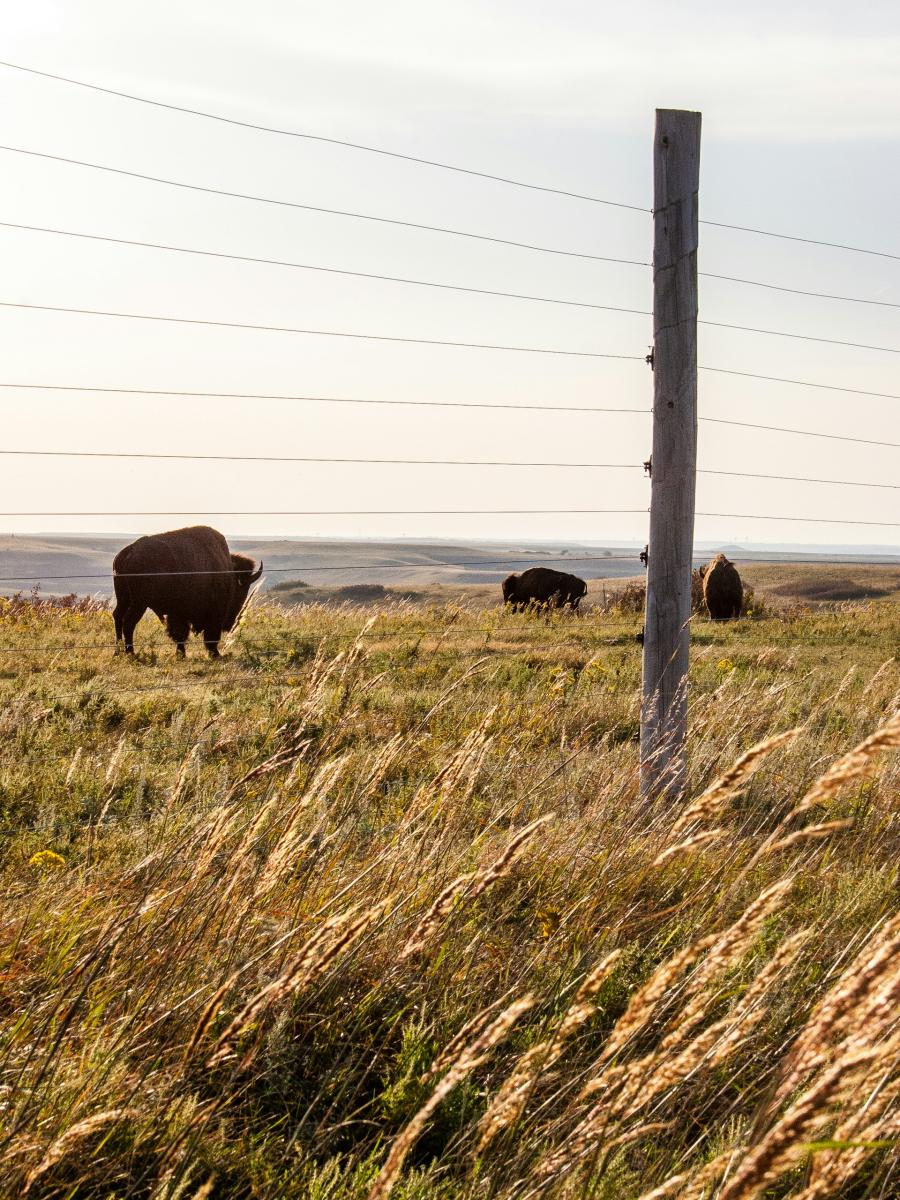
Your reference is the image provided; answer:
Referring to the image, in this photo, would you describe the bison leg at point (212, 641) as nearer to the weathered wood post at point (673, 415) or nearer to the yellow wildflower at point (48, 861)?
the weathered wood post at point (673, 415)

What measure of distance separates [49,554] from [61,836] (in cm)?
16532

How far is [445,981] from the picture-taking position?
272 centimetres

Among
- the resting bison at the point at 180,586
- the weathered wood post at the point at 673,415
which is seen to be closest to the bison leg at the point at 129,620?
the resting bison at the point at 180,586

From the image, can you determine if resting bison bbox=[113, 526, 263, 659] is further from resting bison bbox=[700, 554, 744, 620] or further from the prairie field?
resting bison bbox=[700, 554, 744, 620]

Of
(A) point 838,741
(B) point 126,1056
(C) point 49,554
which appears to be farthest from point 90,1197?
(C) point 49,554

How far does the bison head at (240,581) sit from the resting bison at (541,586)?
25.7 feet

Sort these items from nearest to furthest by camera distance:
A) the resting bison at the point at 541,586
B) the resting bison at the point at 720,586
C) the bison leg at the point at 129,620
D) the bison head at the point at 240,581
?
the bison leg at the point at 129,620 < the bison head at the point at 240,581 < the resting bison at the point at 720,586 < the resting bison at the point at 541,586

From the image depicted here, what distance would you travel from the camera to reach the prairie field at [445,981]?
1.41 meters

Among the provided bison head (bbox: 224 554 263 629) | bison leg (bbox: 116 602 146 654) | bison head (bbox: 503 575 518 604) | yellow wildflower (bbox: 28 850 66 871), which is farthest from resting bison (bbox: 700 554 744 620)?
yellow wildflower (bbox: 28 850 66 871)

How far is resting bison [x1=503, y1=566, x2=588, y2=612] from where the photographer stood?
20.7 meters

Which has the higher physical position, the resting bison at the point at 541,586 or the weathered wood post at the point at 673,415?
the weathered wood post at the point at 673,415

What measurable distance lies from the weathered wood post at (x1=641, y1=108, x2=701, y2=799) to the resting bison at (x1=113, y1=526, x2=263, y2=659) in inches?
285

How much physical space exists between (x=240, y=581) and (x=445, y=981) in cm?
1114

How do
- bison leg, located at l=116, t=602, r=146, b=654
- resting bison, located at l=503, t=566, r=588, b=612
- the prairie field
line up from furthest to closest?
resting bison, located at l=503, t=566, r=588, b=612
bison leg, located at l=116, t=602, r=146, b=654
the prairie field
